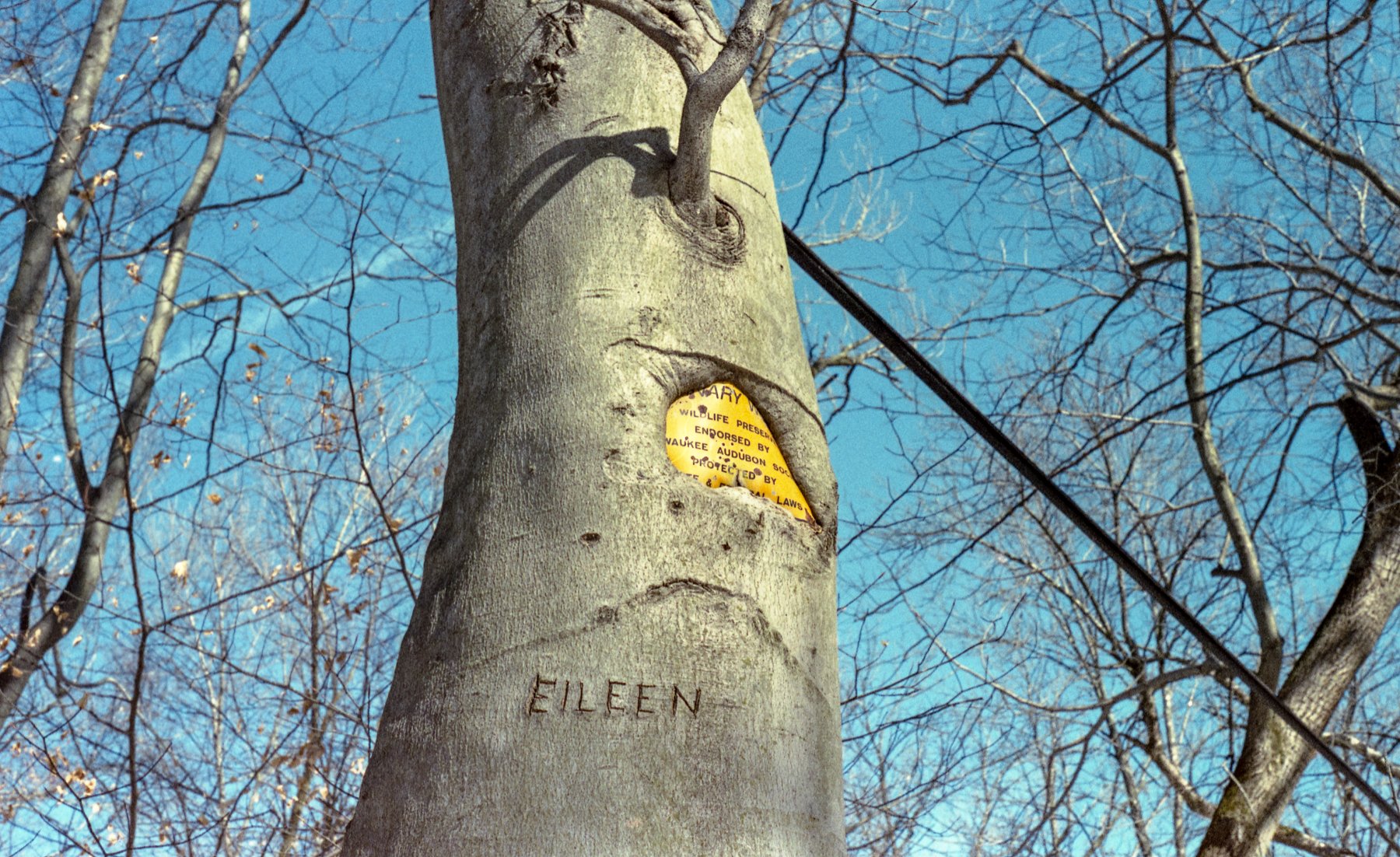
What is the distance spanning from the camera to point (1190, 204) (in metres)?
4.76

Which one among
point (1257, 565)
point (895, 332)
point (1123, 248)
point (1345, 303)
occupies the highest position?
point (1123, 248)

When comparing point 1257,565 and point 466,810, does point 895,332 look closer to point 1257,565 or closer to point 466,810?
point 466,810

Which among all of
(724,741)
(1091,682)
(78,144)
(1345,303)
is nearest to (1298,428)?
(1345,303)

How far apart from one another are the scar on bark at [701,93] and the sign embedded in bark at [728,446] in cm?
25

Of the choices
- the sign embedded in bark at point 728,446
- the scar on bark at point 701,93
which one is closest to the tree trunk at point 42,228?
the scar on bark at point 701,93

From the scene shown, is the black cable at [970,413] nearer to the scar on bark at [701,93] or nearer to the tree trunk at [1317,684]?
the scar on bark at [701,93]

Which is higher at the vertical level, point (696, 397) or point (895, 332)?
point (895, 332)

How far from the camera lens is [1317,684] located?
376 centimetres

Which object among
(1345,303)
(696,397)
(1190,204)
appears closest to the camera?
(696,397)

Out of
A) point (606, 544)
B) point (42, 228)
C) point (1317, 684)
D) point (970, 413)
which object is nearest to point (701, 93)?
point (606, 544)

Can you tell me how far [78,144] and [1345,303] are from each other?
201 inches

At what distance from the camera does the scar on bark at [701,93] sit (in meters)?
1.40

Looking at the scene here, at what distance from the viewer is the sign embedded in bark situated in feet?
4.26

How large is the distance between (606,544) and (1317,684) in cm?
346
